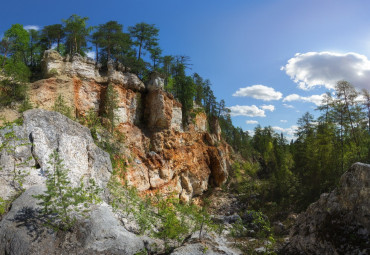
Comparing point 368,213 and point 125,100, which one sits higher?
point 125,100

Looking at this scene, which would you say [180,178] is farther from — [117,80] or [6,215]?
[6,215]

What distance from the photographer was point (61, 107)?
63.1 ft

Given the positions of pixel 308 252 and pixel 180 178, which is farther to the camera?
pixel 180 178

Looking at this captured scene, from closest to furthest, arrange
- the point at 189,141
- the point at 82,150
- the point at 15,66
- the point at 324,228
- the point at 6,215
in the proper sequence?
the point at 6,215
the point at 324,228
the point at 82,150
the point at 15,66
the point at 189,141

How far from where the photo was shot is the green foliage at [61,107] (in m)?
18.4

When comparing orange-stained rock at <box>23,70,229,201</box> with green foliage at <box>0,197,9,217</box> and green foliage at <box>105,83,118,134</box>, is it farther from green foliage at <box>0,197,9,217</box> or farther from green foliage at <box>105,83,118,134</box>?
green foliage at <box>0,197,9,217</box>

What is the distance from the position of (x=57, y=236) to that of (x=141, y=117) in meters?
18.7

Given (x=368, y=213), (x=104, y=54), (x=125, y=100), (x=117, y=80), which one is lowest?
(x=368, y=213)

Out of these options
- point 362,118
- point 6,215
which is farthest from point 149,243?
point 362,118

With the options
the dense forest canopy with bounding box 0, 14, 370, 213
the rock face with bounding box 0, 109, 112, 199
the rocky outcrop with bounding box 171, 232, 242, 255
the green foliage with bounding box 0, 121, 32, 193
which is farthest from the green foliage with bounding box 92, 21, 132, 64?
the rocky outcrop with bounding box 171, 232, 242, 255

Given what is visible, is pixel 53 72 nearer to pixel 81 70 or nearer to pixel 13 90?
pixel 81 70

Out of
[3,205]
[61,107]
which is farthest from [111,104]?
[3,205]

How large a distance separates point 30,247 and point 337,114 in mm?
24692

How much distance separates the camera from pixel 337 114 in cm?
2217
